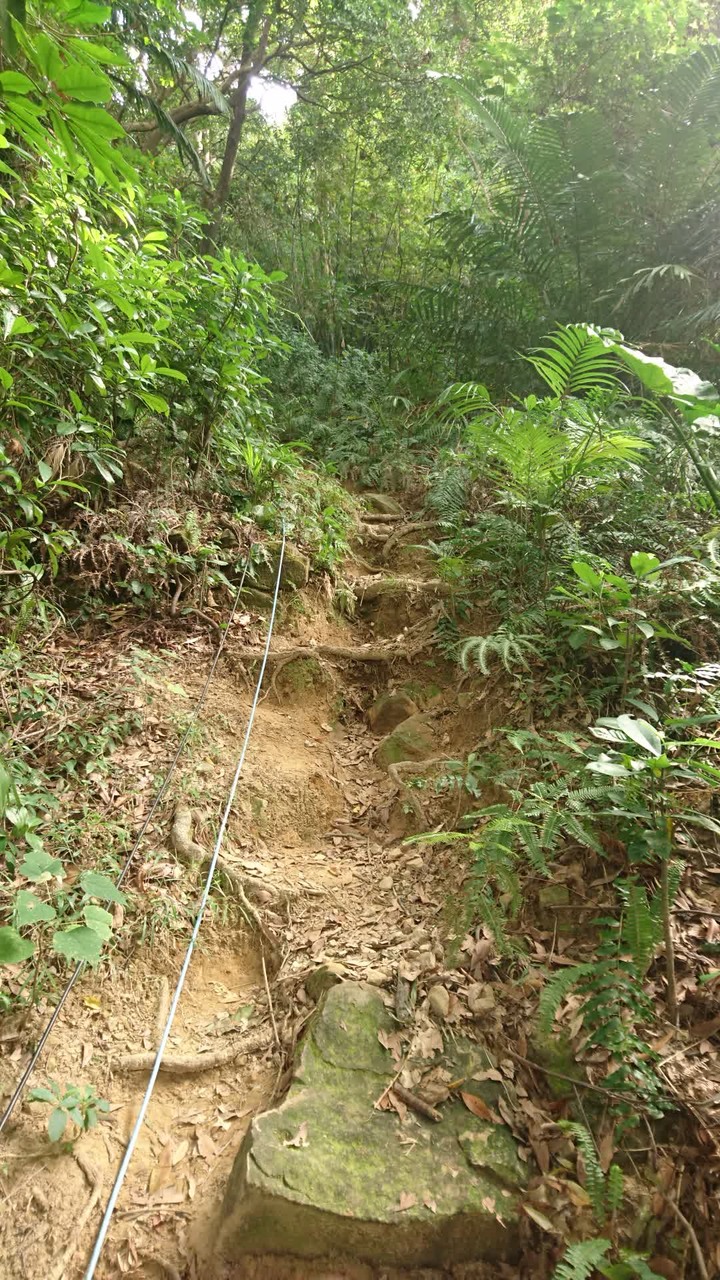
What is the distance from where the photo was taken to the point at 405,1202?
142cm

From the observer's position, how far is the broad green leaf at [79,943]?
148 centimetres

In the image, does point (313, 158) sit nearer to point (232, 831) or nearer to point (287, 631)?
point (287, 631)

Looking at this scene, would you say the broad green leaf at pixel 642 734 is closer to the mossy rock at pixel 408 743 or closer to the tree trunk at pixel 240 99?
the mossy rock at pixel 408 743

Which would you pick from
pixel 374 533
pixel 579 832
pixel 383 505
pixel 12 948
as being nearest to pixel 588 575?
pixel 579 832

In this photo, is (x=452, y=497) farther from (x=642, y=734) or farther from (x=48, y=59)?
(x=48, y=59)

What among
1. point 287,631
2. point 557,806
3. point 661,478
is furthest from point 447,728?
point 661,478

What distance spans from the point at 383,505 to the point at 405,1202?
172 inches

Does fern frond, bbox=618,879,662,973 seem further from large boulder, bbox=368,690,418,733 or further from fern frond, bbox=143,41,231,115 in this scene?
fern frond, bbox=143,41,231,115

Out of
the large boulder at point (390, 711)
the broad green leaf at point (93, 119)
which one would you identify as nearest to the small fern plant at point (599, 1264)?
the large boulder at point (390, 711)

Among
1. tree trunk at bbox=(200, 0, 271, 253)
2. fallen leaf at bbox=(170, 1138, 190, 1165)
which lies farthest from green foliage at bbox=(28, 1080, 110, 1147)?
tree trunk at bbox=(200, 0, 271, 253)

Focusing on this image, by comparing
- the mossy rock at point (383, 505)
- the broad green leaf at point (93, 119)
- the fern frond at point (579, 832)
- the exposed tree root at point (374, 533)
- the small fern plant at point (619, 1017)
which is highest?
the broad green leaf at point (93, 119)

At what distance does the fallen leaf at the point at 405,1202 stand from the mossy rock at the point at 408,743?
1604 mm

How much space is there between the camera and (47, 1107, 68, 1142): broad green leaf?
1563 millimetres

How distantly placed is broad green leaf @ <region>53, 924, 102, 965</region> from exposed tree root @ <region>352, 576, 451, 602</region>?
2.46 m
